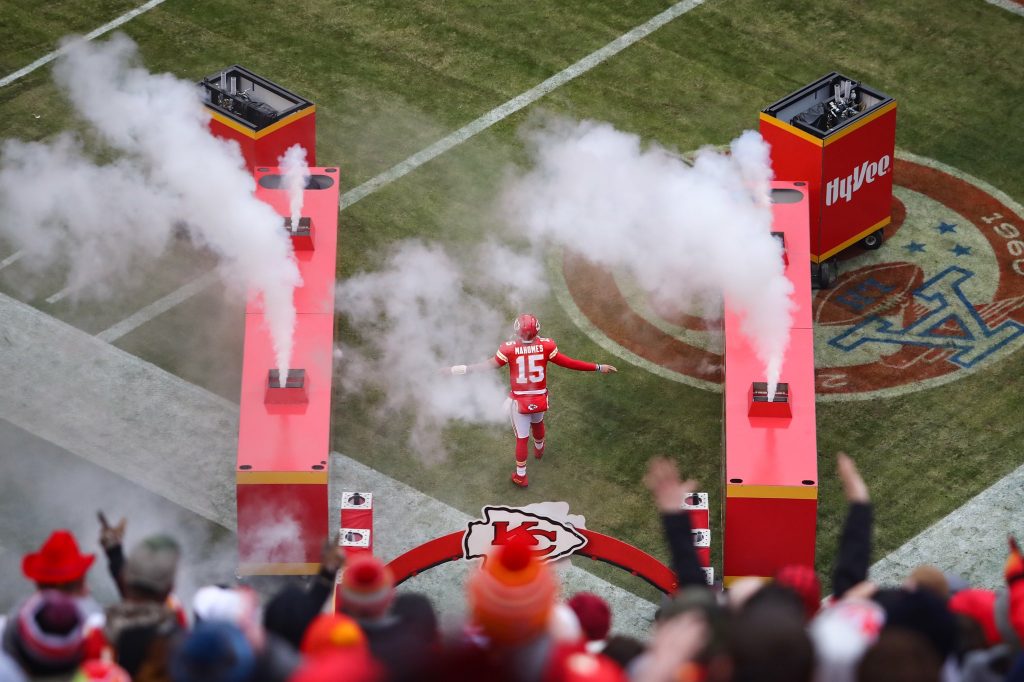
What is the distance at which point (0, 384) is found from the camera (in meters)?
15.2

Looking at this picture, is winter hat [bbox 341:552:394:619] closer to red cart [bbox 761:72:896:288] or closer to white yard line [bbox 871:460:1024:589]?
white yard line [bbox 871:460:1024:589]

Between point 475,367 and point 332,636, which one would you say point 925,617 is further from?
point 475,367

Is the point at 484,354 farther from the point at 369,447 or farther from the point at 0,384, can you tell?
the point at 0,384

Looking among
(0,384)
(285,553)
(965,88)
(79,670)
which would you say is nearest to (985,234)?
(965,88)

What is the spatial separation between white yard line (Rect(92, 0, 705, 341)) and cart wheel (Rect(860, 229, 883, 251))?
4267 millimetres

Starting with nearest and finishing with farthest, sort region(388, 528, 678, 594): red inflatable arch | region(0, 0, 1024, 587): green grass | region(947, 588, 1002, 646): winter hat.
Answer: region(947, 588, 1002, 646): winter hat, region(388, 528, 678, 594): red inflatable arch, region(0, 0, 1024, 587): green grass

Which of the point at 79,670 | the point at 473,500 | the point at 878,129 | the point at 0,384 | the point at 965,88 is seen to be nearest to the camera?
the point at 79,670

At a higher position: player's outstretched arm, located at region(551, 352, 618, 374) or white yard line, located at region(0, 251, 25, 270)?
white yard line, located at region(0, 251, 25, 270)

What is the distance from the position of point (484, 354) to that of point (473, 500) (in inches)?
73.4

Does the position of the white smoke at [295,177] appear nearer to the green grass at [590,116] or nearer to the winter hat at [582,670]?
the green grass at [590,116]

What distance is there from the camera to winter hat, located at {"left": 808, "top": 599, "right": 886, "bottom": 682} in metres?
7.08

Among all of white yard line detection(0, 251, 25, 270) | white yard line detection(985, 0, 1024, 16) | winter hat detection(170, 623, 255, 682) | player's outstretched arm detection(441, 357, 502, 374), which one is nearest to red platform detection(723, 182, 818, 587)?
player's outstretched arm detection(441, 357, 502, 374)

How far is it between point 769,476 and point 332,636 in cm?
631

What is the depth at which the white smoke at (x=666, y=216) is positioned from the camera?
14.1m
